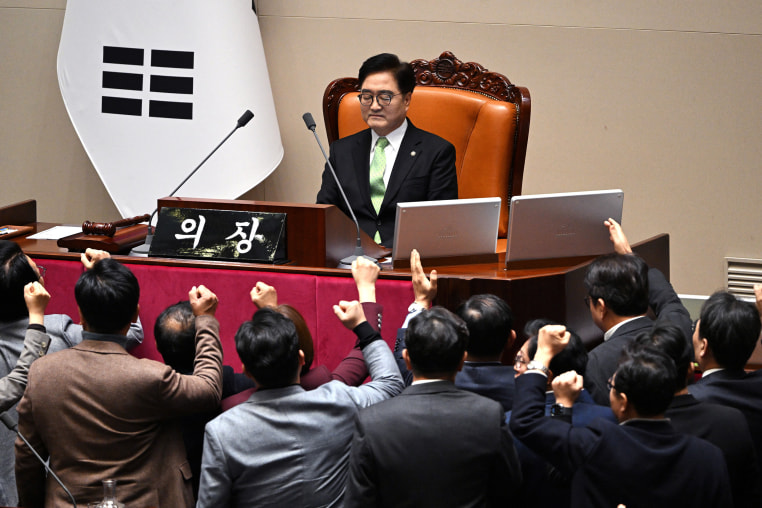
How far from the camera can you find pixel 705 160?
466 centimetres

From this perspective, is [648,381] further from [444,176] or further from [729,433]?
[444,176]

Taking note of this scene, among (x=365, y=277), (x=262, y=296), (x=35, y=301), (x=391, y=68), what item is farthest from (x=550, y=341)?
(x=391, y=68)

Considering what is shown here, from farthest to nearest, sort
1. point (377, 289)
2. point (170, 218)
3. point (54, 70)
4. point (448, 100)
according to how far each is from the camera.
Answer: point (54, 70)
point (448, 100)
point (170, 218)
point (377, 289)

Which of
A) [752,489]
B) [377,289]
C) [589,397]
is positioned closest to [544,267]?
[377,289]

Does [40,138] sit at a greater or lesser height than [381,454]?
greater

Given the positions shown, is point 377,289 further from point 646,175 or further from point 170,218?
point 646,175

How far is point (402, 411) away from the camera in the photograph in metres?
1.76

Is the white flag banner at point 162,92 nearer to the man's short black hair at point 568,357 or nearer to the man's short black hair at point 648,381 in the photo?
the man's short black hair at point 568,357

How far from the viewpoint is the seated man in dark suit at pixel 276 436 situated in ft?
6.03

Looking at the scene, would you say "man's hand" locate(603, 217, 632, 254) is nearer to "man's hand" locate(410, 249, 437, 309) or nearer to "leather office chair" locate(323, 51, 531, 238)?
"man's hand" locate(410, 249, 437, 309)

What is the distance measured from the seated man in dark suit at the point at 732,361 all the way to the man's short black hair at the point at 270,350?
0.92 meters

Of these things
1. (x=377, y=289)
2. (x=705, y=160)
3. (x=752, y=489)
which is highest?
(x=705, y=160)

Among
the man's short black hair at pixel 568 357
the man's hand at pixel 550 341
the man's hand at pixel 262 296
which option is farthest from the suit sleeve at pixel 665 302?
the man's hand at pixel 262 296

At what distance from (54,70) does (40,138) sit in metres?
0.41
